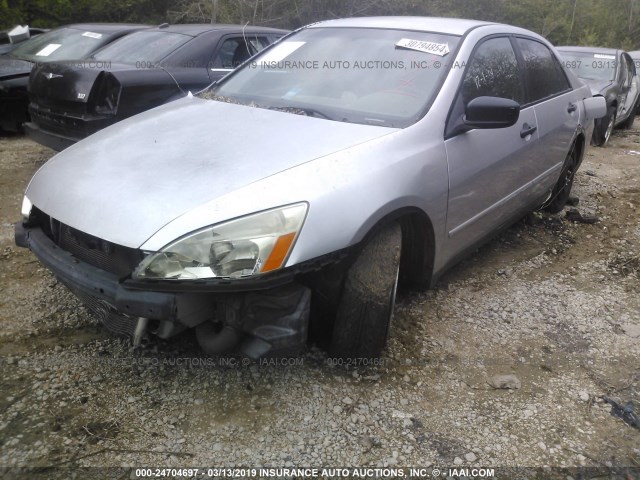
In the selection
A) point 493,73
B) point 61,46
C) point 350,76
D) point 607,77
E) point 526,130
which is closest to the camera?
point 350,76

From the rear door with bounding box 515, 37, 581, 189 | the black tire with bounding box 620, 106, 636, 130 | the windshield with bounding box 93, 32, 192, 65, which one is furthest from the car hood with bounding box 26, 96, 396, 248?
the black tire with bounding box 620, 106, 636, 130

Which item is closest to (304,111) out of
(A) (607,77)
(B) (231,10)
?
(A) (607,77)

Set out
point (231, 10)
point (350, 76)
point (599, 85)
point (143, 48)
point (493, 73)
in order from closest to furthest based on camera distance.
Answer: point (350, 76) < point (493, 73) < point (143, 48) < point (599, 85) < point (231, 10)

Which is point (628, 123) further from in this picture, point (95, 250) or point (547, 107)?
point (95, 250)

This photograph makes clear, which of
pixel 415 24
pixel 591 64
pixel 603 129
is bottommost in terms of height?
pixel 603 129

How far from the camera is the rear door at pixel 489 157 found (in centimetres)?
A: 283

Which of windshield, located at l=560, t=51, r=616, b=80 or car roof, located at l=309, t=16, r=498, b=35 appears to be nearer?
car roof, located at l=309, t=16, r=498, b=35

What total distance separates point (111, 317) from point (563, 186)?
3.97 meters

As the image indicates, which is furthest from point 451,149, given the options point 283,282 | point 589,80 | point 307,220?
point 589,80

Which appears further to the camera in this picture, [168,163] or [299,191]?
[168,163]

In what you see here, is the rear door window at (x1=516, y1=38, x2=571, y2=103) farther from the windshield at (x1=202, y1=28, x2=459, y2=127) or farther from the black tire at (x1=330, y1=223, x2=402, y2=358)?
the black tire at (x1=330, y1=223, x2=402, y2=358)

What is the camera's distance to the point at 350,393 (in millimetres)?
2395

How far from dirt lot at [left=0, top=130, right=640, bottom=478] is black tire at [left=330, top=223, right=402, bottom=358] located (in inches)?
6.6

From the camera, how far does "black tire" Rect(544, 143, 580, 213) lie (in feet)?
15.0
